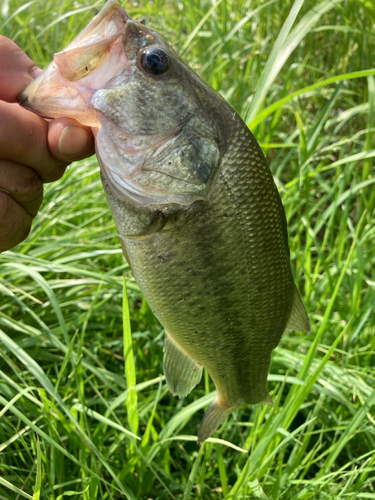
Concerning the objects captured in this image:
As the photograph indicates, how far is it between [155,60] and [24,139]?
0.34 m

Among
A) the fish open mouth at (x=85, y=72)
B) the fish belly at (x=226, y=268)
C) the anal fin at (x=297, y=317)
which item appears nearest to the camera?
the fish open mouth at (x=85, y=72)

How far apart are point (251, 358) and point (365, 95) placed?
2.15 m

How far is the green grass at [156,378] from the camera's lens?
4.49 feet

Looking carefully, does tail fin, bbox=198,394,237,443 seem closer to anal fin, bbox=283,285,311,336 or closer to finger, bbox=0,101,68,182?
anal fin, bbox=283,285,311,336

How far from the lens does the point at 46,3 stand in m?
3.93

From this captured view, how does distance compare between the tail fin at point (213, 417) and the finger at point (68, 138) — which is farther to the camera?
the tail fin at point (213, 417)

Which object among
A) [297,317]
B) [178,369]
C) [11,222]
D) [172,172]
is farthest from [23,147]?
[297,317]

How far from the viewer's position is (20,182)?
1.10 metres

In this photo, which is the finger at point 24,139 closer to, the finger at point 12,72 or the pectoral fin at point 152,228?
the finger at point 12,72

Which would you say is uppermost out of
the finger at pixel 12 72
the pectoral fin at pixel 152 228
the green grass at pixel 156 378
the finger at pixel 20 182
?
the finger at pixel 12 72

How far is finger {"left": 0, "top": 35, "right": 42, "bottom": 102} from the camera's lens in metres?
1.11

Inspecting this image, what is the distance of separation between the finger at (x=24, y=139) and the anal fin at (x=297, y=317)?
2.45 feet

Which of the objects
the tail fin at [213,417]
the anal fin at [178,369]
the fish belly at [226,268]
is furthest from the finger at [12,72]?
the tail fin at [213,417]

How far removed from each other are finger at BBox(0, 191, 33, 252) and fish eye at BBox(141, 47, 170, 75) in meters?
0.46
